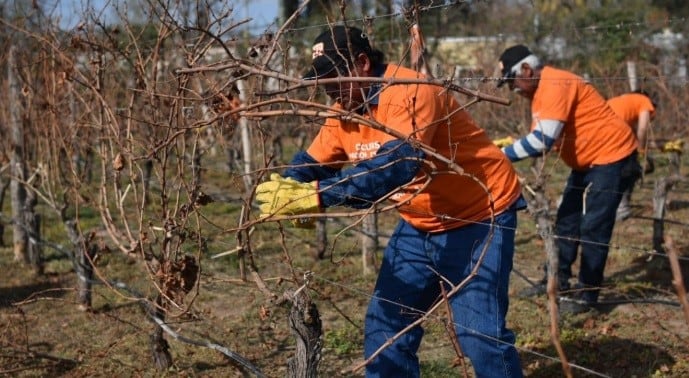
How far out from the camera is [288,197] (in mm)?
2869

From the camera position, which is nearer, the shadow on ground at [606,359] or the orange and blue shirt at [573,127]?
the shadow on ground at [606,359]

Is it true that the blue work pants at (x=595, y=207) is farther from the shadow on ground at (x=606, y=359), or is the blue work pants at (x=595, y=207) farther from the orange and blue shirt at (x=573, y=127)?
the shadow on ground at (x=606, y=359)

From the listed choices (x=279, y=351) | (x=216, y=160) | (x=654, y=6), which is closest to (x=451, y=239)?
(x=279, y=351)

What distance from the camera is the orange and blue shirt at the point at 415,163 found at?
2732 millimetres

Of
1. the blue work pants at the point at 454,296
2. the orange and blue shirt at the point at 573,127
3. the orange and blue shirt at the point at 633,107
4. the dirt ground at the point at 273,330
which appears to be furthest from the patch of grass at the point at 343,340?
the orange and blue shirt at the point at 633,107

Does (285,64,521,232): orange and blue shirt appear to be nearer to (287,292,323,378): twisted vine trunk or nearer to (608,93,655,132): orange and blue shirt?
(287,292,323,378): twisted vine trunk

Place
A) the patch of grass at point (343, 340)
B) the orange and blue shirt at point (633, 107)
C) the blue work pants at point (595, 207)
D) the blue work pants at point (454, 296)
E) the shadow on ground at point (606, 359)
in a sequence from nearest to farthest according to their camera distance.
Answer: the blue work pants at point (454, 296)
the shadow on ground at point (606, 359)
the patch of grass at point (343, 340)
the blue work pants at point (595, 207)
the orange and blue shirt at point (633, 107)

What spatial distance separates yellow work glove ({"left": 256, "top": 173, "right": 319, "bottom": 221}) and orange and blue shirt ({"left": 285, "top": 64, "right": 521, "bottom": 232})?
0.13 feet

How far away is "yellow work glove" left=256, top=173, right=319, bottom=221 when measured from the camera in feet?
9.32

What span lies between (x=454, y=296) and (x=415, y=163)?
681 millimetres

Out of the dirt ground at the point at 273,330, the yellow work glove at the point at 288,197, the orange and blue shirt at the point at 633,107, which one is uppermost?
the orange and blue shirt at the point at 633,107

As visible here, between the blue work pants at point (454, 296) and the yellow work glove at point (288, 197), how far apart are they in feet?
1.74

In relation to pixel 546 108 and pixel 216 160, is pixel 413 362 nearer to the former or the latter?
pixel 546 108

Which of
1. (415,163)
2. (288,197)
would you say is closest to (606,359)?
(415,163)
